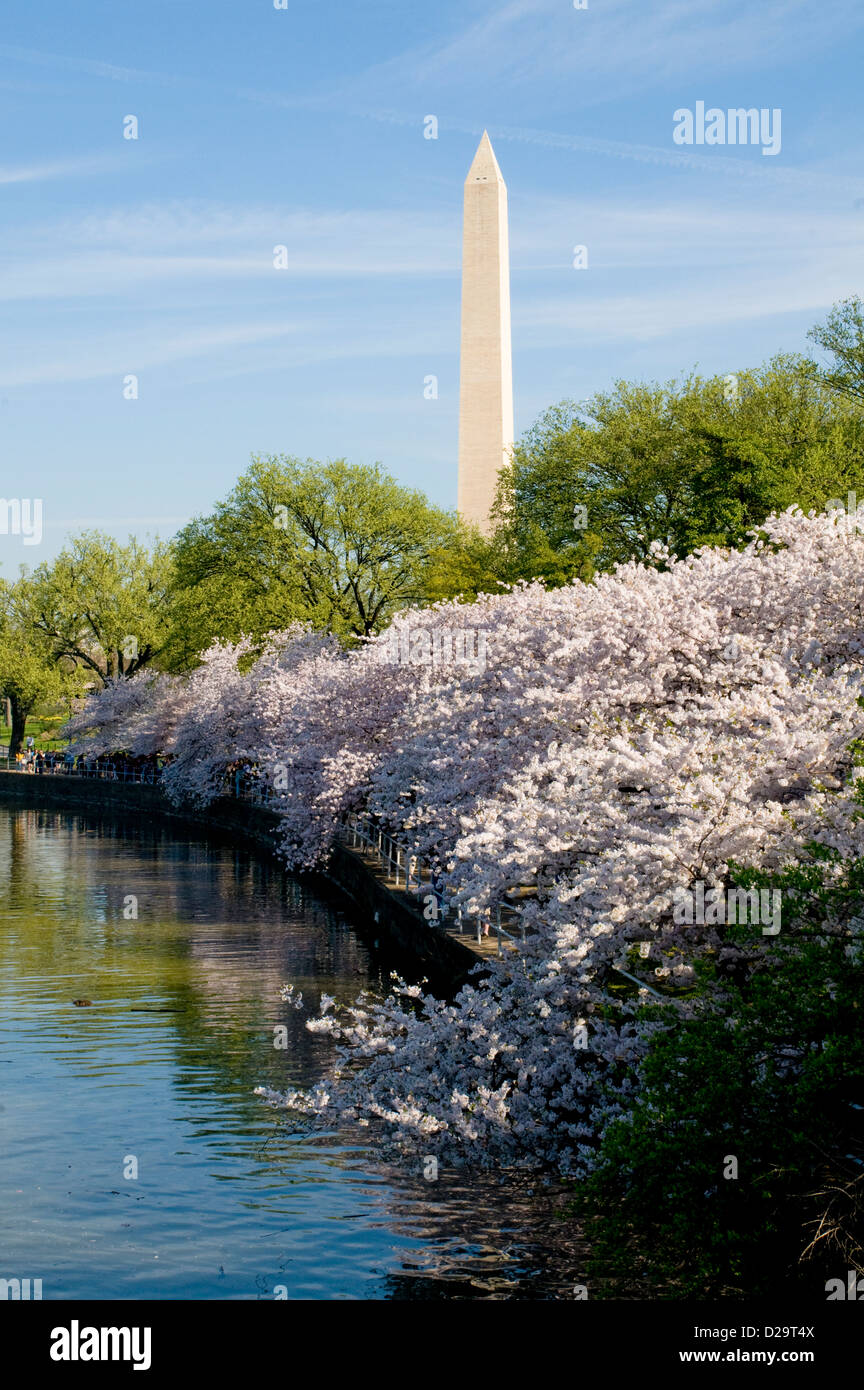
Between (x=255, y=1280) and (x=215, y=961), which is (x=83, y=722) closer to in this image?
(x=215, y=961)

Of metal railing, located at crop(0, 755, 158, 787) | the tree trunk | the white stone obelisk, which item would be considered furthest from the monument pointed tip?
the tree trunk

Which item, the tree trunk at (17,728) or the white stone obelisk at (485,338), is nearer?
the white stone obelisk at (485,338)

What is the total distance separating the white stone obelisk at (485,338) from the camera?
2202 inches

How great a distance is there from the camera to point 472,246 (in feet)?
185

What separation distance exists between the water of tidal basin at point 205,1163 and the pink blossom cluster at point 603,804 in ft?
2.75

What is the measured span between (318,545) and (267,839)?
2212 cm

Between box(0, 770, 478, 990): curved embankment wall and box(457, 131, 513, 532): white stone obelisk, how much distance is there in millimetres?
16291

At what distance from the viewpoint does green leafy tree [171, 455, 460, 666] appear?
74.8 metres

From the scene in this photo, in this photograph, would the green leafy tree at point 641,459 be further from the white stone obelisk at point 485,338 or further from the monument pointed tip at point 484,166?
the monument pointed tip at point 484,166

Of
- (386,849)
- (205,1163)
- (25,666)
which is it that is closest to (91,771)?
(25,666)

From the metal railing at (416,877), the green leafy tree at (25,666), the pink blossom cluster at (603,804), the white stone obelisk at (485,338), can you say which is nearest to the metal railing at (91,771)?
the green leafy tree at (25,666)
